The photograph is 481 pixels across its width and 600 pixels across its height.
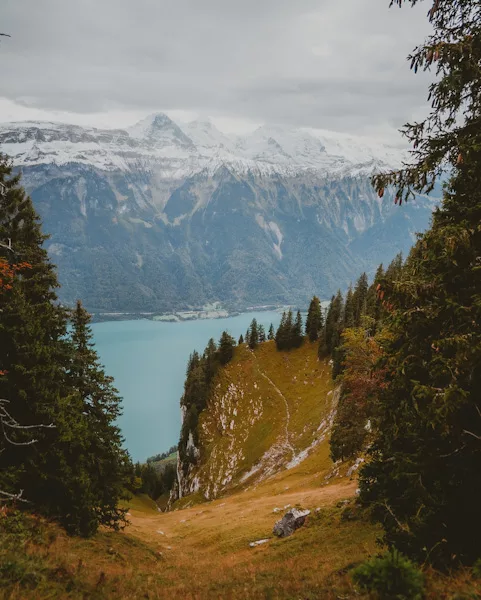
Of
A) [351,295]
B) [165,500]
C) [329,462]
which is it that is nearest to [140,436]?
[165,500]

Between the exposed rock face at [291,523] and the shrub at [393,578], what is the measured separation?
1799 centimetres

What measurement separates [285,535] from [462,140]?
2210 centimetres

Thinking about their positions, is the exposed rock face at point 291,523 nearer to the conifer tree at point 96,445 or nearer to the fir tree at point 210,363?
the conifer tree at point 96,445

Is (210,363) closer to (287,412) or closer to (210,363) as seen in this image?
(210,363)

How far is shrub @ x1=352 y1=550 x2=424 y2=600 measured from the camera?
6.19m

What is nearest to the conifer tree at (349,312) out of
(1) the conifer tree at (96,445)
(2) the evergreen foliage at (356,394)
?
(2) the evergreen foliage at (356,394)

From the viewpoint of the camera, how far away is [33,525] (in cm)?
1445

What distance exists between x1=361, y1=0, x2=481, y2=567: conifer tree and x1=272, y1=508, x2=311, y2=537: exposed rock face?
51.6 ft

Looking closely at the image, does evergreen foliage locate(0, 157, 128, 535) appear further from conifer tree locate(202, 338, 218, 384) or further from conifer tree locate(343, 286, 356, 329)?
conifer tree locate(202, 338, 218, 384)

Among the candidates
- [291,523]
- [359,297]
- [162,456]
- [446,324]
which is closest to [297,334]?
[359,297]

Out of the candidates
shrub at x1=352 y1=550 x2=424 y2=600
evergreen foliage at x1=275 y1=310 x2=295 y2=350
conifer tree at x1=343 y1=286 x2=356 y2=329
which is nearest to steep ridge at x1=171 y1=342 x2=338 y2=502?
evergreen foliage at x1=275 y1=310 x2=295 y2=350

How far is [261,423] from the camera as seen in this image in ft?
263

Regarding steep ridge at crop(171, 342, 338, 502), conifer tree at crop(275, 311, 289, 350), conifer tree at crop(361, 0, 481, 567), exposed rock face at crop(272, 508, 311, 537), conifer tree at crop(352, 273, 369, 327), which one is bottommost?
steep ridge at crop(171, 342, 338, 502)

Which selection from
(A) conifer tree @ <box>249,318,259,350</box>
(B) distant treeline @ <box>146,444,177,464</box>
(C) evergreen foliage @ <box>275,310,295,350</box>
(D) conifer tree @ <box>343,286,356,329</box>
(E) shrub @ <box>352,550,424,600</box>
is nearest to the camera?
(E) shrub @ <box>352,550,424,600</box>
